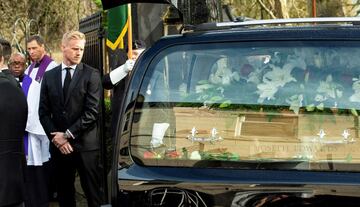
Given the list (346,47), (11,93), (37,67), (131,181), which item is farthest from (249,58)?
Result: (37,67)

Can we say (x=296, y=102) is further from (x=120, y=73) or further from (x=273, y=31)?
(x=120, y=73)

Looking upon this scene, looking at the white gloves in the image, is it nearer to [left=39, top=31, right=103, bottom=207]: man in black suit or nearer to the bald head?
[left=39, top=31, right=103, bottom=207]: man in black suit

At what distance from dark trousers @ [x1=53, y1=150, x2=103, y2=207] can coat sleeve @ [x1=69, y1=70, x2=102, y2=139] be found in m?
0.26

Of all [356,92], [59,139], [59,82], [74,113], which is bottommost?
[59,139]

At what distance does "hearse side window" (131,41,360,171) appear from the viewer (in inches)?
136

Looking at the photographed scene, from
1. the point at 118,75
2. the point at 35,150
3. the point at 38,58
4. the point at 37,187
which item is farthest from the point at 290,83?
the point at 38,58

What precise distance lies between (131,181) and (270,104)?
2.63 ft

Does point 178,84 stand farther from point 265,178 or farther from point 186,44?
point 265,178

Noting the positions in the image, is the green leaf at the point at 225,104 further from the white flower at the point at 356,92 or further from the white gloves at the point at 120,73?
the white gloves at the point at 120,73

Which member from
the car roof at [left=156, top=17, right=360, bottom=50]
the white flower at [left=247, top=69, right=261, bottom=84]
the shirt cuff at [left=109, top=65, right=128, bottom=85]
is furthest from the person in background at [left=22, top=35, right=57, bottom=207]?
the white flower at [left=247, top=69, right=261, bottom=84]

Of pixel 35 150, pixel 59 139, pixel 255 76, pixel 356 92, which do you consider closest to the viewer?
pixel 356 92

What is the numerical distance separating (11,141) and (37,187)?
7.14ft

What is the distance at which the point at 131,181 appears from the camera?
3568mm

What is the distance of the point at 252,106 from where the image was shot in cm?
354
